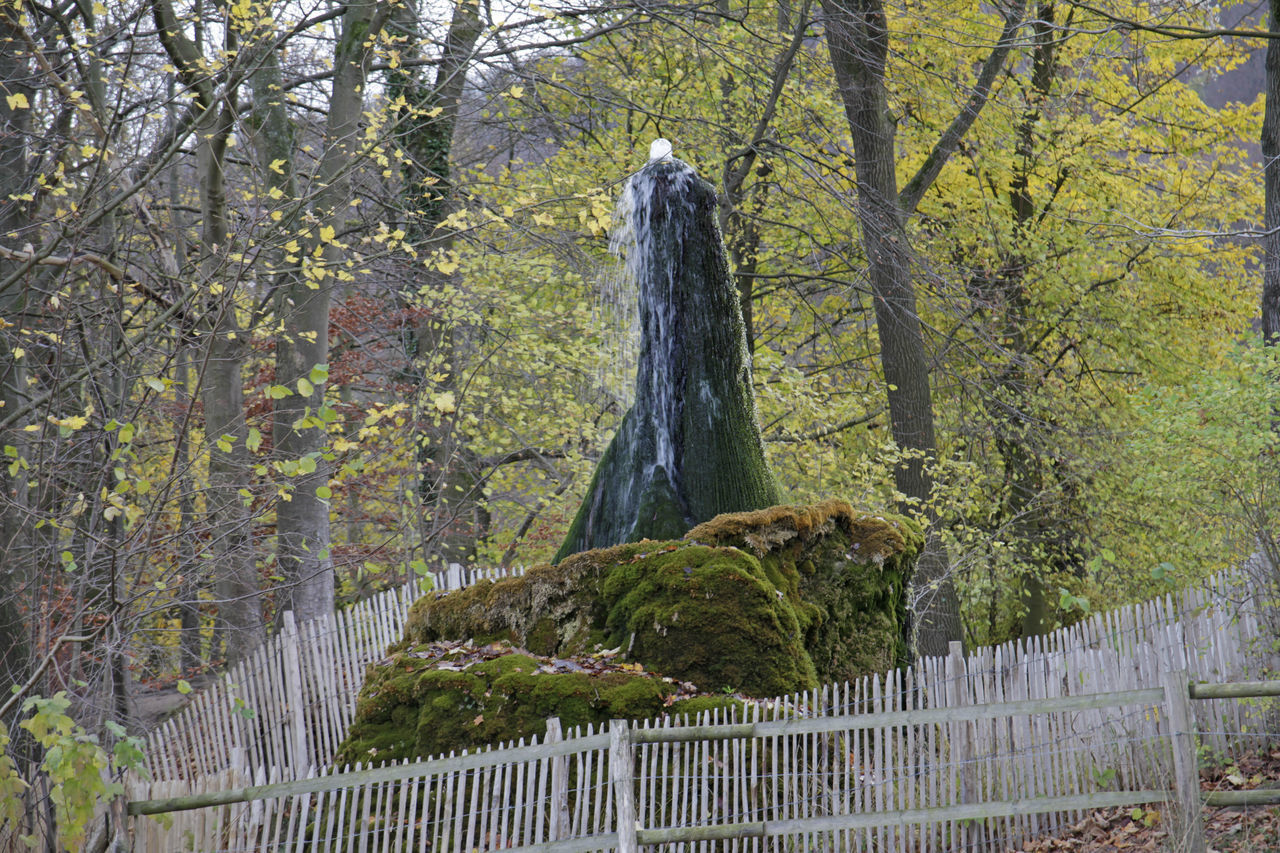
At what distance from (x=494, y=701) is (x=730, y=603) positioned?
1385 millimetres

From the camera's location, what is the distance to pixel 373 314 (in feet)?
56.2

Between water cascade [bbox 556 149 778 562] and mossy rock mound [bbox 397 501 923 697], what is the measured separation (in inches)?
27.3

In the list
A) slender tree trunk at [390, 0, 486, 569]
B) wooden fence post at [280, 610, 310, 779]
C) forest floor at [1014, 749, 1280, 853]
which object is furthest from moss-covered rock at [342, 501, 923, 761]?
slender tree trunk at [390, 0, 486, 569]

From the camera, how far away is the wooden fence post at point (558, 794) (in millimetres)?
4727

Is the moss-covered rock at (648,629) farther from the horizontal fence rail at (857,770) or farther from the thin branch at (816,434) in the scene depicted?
the thin branch at (816,434)

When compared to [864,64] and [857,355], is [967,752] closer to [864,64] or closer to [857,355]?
[864,64]

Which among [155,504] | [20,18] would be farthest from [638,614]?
[20,18]

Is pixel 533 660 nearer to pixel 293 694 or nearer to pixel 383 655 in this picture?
pixel 383 655

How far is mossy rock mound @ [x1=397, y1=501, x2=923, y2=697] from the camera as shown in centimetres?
580

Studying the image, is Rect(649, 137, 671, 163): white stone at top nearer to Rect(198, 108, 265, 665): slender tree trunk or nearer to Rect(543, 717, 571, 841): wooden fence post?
Rect(198, 108, 265, 665): slender tree trunk

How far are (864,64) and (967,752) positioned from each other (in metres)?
8.25

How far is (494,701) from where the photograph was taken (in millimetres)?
5492

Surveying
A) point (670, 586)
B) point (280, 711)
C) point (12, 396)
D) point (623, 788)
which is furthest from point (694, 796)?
point (280, 711)

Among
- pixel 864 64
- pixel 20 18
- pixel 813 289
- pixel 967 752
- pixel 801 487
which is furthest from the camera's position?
pixel 813 289
